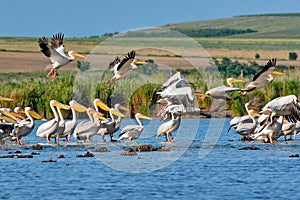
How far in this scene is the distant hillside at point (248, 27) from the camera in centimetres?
8306

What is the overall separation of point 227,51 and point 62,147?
46558 millimetres

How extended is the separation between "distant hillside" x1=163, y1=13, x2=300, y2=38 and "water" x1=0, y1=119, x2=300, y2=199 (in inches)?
2592

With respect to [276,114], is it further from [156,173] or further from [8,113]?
[8,113]

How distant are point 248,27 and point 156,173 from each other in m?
77.8

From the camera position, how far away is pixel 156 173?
12.3 m

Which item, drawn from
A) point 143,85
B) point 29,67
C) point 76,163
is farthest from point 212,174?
point 29,67

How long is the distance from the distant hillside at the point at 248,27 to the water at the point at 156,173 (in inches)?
2592

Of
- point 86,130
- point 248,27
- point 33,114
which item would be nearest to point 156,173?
point 86,130

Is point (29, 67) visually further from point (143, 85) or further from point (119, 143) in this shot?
point (119, 143)

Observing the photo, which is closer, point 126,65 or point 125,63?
point 125,63

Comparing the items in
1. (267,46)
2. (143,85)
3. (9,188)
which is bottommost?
(9,188)

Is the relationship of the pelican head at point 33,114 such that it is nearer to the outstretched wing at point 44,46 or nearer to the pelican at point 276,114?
the outstretched wing at point 44,46

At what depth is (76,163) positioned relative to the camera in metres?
13.2

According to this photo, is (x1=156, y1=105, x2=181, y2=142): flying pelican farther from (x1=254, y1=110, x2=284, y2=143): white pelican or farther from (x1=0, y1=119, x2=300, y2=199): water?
(x1=254, y1=110, x2=284, y2=143): white pelican
